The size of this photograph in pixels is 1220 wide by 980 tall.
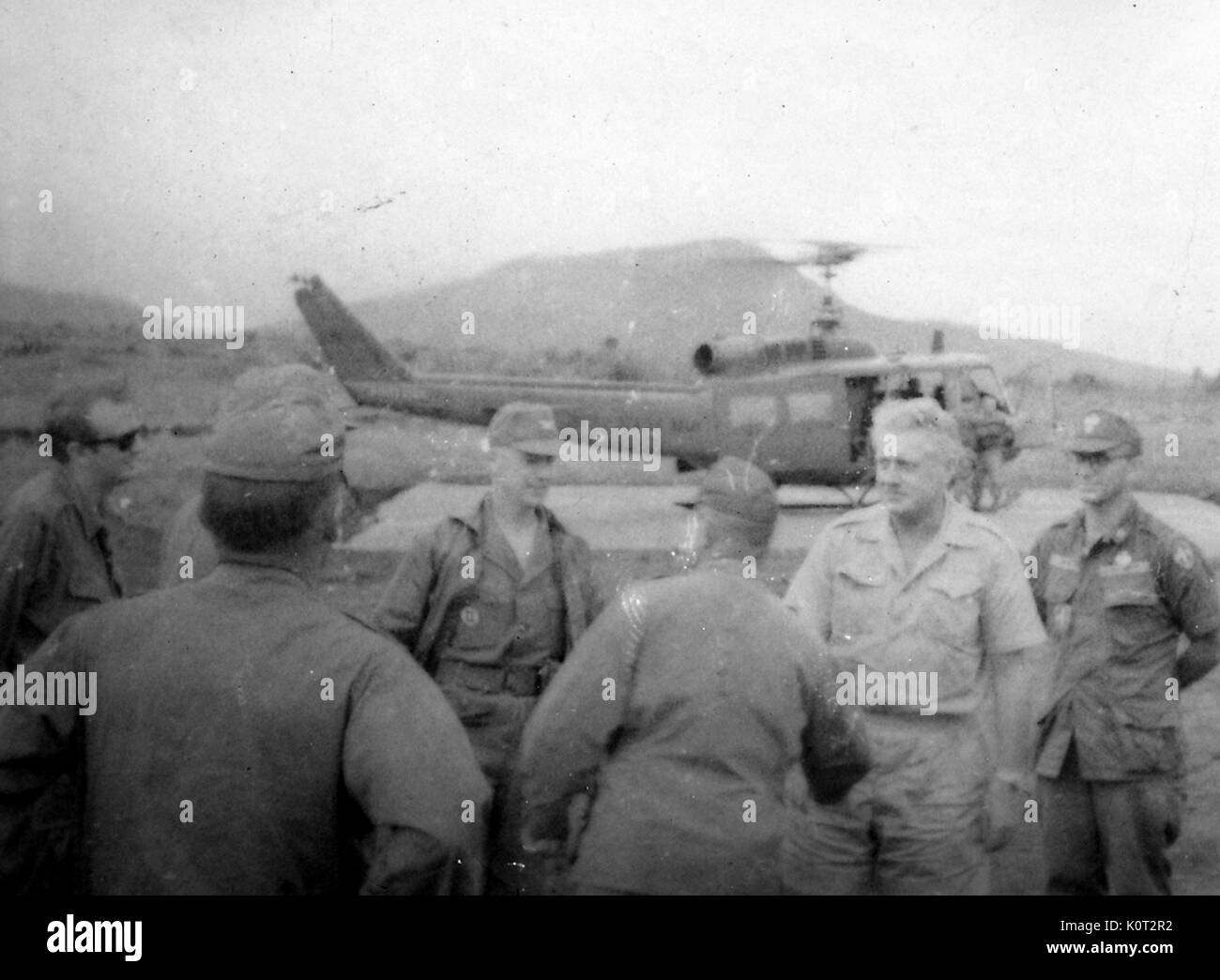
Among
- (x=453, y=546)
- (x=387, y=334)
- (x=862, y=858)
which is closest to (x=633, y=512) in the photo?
(x=453, y=546)

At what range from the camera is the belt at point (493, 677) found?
2861 millimetres

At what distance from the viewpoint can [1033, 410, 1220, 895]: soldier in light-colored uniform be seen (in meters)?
3.03

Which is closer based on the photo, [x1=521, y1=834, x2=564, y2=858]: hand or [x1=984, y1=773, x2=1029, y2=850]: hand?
[x1=521, y1=834, x2=564, y2=858]: hand

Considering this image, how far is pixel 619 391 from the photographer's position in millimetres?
3395

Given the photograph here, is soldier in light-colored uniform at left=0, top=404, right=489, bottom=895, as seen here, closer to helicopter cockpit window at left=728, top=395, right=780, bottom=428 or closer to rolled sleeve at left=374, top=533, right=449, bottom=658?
rolled sleeve at left=374, top=533, right=449, bottom=658

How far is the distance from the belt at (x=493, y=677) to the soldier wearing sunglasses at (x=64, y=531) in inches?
33.6

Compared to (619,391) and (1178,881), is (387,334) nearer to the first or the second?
(619,391)

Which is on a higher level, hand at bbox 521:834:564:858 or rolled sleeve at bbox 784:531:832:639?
rolled sleeve at bbox 784:531:832:639

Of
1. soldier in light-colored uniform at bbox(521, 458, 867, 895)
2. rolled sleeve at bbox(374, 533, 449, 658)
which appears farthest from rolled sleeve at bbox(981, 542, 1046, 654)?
rolled sleeve at bbox(374, 533, 449, 658)

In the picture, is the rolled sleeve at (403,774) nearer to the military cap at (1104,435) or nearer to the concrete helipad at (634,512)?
the concrete helipad at (634,512)

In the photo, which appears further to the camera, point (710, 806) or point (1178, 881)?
point (1178, 881)

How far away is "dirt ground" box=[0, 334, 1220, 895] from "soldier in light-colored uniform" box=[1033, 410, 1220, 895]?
153 mm

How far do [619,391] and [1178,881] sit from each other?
2.06 m

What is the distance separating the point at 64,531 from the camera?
290cm
